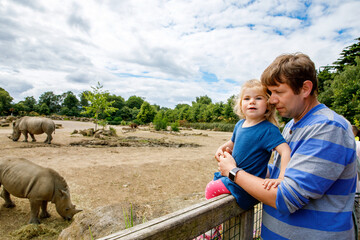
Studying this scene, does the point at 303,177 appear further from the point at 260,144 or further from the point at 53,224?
the point at 53,224

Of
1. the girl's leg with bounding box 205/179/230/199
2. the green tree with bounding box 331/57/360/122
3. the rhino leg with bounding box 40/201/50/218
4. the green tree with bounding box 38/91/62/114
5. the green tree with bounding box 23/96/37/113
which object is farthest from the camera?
the green tree with bounding box 38/91/62/114

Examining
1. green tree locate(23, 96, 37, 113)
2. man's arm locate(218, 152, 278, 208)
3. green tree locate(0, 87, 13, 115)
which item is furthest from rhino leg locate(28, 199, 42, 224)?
green tree locate(23, 96, 37, 113)

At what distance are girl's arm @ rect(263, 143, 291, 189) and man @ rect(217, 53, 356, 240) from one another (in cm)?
3

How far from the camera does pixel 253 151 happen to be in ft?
5.06

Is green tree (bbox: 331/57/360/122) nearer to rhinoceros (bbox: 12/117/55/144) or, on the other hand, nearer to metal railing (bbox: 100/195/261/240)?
metal railing (bbox: 100/195/261/240)

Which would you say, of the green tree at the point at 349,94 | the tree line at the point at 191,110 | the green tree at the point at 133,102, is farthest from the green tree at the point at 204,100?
the green tree at the point at 349,94

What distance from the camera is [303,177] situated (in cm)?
105

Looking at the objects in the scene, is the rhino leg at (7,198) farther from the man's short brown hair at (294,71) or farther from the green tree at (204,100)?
the green tree at (204,100)

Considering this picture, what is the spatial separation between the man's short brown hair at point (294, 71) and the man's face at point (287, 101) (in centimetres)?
3

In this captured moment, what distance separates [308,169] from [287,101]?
436 mm

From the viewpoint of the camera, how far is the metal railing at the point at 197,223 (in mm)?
924

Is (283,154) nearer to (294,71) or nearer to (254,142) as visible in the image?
(254,142)

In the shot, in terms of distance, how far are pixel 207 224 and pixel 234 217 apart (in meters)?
0.41

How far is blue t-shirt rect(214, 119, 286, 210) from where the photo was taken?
1.46 meters
